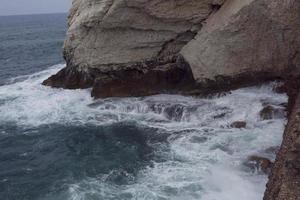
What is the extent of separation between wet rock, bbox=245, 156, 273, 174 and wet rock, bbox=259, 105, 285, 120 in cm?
427

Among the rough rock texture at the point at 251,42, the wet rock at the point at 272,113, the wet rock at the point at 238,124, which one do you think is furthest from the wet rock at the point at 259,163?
the rough rock texture at the point at 251,42

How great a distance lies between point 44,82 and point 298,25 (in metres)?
18.6

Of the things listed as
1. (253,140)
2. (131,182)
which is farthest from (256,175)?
(131,182)

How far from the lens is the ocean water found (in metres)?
16.5

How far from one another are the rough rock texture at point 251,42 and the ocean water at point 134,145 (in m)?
1.22

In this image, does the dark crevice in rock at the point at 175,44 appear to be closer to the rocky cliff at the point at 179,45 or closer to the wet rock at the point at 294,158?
→ the rocky cliff at the point at 179,45

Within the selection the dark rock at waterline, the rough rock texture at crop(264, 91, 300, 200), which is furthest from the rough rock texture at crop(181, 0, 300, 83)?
the rough rock texture at crop(264, 91, 300, 200)

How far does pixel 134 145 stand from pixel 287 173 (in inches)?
364

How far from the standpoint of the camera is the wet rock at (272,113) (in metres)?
21.4

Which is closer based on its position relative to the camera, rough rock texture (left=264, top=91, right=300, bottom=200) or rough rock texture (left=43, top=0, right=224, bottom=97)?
rough rock texture (left=264, top=91, right=300, bottom=200)

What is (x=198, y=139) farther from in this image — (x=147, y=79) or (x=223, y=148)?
(x=147, y=79)

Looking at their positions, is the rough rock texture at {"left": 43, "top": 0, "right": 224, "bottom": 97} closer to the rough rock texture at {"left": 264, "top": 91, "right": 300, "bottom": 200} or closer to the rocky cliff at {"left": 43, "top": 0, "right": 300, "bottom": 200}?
the rocky cliff at {"left": 43, "top": 0, "right": 300, "bottom": 200}

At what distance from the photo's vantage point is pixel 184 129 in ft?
72.3

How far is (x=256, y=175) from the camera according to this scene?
16.6 m
